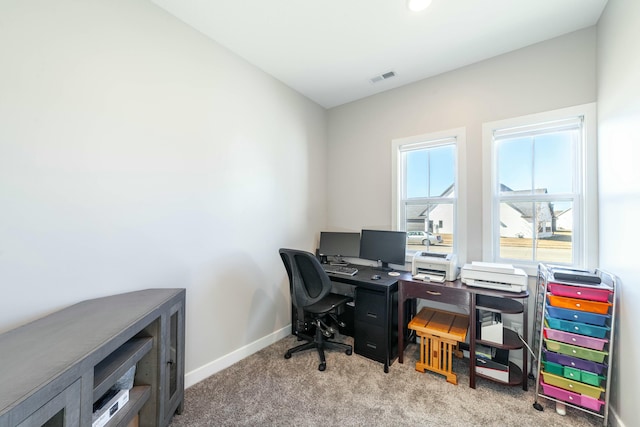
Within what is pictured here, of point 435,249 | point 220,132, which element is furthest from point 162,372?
point 435,249

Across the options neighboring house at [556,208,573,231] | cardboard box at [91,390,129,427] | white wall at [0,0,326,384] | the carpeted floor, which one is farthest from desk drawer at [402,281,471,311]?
cardboard box at [91,390,129,427]

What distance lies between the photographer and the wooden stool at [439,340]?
208 cm

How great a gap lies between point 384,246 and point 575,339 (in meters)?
1.59

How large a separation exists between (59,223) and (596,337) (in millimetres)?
3372

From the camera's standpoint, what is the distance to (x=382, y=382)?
206 centimetres

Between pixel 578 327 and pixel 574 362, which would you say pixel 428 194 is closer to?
pixel 578 327

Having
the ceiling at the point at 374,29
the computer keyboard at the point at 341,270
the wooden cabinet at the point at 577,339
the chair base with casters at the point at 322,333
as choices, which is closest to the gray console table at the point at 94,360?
the chair base with casters at the point at 322,333

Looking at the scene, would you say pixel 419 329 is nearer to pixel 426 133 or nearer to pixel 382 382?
pixel 382 382

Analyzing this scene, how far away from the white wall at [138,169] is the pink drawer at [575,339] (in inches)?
92.6

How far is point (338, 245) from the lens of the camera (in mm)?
3137

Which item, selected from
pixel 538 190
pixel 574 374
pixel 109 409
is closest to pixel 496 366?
pixel 574 374

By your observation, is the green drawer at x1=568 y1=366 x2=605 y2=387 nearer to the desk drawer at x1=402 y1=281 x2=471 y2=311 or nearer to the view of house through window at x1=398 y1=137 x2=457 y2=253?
the desk drawer at x1=402 y1=281 x2=471 y2=311

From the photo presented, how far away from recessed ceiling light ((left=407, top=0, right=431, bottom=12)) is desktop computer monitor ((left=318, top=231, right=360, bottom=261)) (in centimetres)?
216

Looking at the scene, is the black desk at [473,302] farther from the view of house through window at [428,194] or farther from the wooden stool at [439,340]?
the view of house through window at [428,194]
